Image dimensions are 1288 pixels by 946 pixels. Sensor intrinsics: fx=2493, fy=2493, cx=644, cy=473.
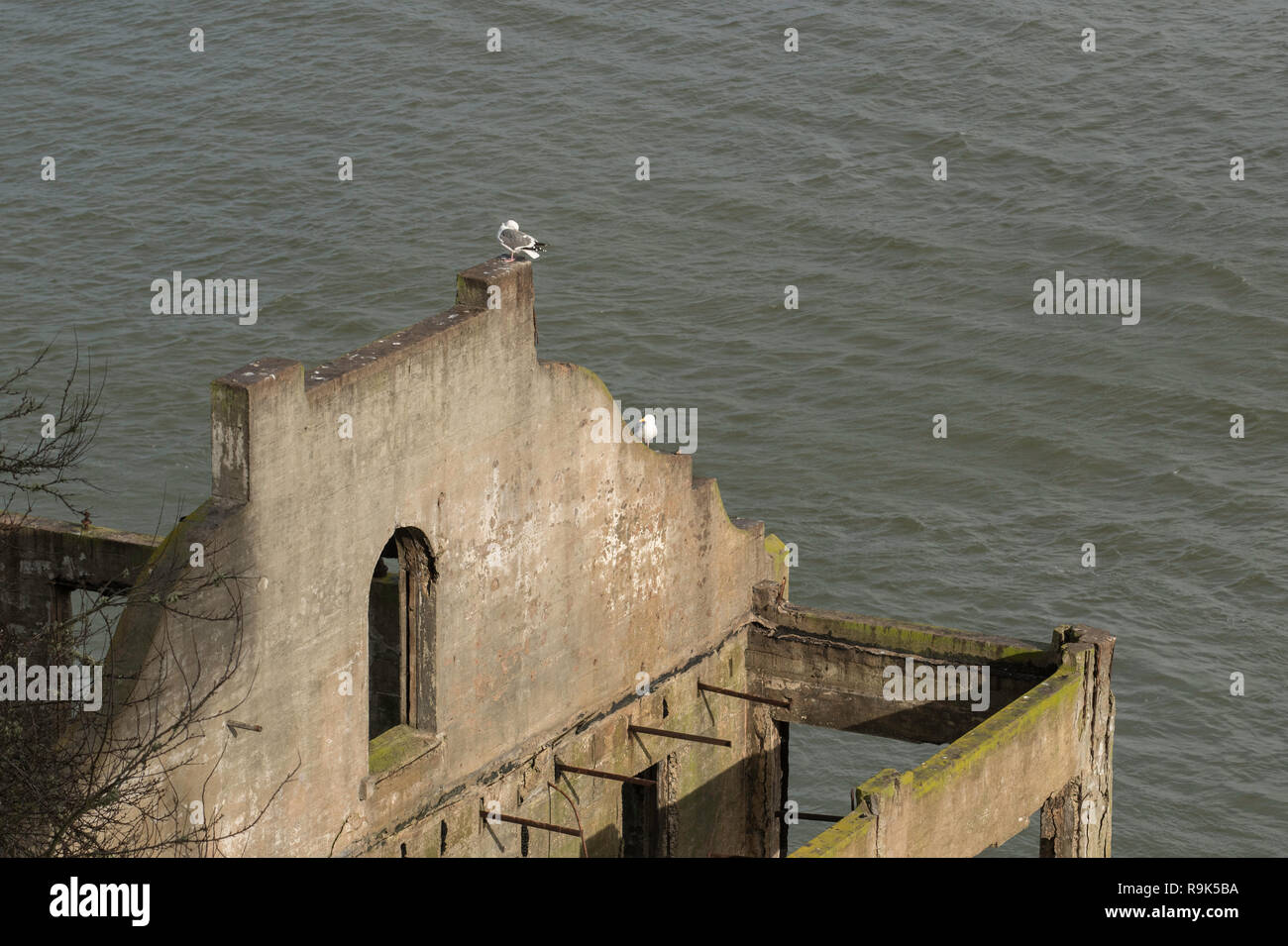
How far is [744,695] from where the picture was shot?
31609 mm

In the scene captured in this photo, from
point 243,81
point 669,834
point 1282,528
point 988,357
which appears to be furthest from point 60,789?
point 243,81

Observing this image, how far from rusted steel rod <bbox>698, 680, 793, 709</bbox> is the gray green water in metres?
19.1

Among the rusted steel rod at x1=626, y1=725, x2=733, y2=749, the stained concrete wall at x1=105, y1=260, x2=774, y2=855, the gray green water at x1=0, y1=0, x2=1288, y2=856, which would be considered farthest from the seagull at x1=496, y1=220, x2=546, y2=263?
the gray green water at x1=0, y1=0, x2=1288, y2=856

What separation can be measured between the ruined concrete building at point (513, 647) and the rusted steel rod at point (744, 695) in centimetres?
9

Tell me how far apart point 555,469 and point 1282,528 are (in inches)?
1348

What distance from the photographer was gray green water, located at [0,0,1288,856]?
57.4 meters

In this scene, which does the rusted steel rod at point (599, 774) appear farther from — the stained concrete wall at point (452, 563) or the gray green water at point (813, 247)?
the gray green water at point (813, 247)

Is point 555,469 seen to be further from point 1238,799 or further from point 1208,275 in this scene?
point 1208,275

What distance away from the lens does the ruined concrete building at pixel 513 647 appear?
23703 millimetres

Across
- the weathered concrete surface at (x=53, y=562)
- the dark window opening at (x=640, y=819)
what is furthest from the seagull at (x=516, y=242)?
the dark window opening at (x=640, y=819)

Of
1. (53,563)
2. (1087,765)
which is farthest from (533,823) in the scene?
(1087,765)

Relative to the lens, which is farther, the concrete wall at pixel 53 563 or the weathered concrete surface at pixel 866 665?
the weathered concrete surface at pixel 866 665

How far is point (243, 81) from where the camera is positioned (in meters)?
75.3

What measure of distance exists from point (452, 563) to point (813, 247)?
44144 mm
